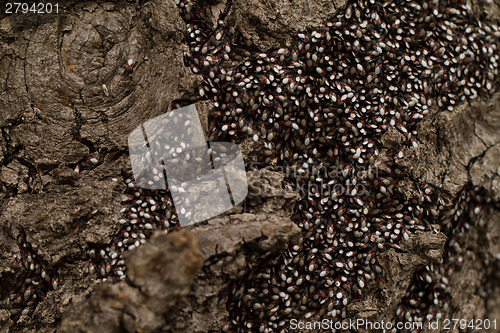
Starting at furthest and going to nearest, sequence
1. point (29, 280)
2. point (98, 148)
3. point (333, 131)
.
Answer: point (333, 131)
point (98, 148)
point (29, 280)

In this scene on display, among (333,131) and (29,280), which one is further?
(333,131)

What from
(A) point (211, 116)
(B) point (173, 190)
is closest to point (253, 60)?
(A) point (211, 116)

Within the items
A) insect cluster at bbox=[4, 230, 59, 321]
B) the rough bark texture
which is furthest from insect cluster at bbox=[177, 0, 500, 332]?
insect cluster at bbox=[4, 230, 59, 321]

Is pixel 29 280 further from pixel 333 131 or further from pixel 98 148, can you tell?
pixel 333 131

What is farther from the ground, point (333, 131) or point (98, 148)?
point (333, 131)

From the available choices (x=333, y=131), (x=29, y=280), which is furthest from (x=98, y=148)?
(x=333, y=131)

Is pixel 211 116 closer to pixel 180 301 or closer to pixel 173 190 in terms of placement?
pixel 173 190

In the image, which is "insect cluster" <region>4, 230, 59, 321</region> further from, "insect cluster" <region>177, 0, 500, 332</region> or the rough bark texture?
"insect cluster" <region>177, 0, 500, 332</region>

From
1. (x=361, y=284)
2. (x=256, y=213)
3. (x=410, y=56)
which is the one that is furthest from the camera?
(x=410, y=56)
